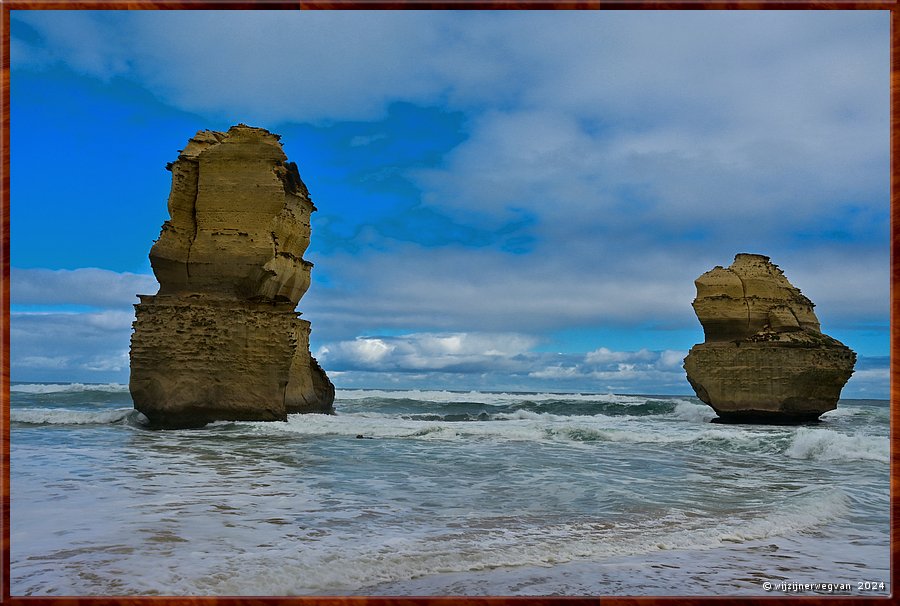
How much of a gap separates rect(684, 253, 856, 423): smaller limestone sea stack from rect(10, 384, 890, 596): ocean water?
24.5 feet

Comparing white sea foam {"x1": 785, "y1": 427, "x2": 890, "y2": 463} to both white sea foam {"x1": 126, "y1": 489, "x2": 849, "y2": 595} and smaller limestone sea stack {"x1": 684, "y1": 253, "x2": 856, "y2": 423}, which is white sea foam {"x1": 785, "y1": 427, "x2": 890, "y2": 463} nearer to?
smaller limestone sea stack {"x1": 684, "y1": 253, "x2": 856, "y2": 423}

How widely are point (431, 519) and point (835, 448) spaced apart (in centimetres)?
1027

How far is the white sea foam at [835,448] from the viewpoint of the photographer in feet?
40.3

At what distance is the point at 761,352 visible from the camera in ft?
65.0

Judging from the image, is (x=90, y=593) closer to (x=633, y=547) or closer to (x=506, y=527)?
(x=506, y=527)

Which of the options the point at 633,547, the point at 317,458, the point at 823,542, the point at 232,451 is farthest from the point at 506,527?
the point at 232,451

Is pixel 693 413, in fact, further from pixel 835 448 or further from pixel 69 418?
pixel 69 418

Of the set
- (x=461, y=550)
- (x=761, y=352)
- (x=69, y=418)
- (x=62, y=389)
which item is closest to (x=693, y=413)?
(x=761, y=352)

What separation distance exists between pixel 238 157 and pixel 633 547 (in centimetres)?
1293

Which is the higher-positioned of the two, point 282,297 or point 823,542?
point 282,297

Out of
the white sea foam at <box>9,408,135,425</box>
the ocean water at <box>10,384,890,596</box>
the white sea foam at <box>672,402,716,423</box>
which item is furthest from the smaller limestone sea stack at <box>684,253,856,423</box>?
the white sea foam at <box>9,408,135,425</box>

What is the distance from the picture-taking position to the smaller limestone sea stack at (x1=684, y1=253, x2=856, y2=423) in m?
19.6

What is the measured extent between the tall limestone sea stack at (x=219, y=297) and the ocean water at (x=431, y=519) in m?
2.12

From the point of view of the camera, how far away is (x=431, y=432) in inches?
600
